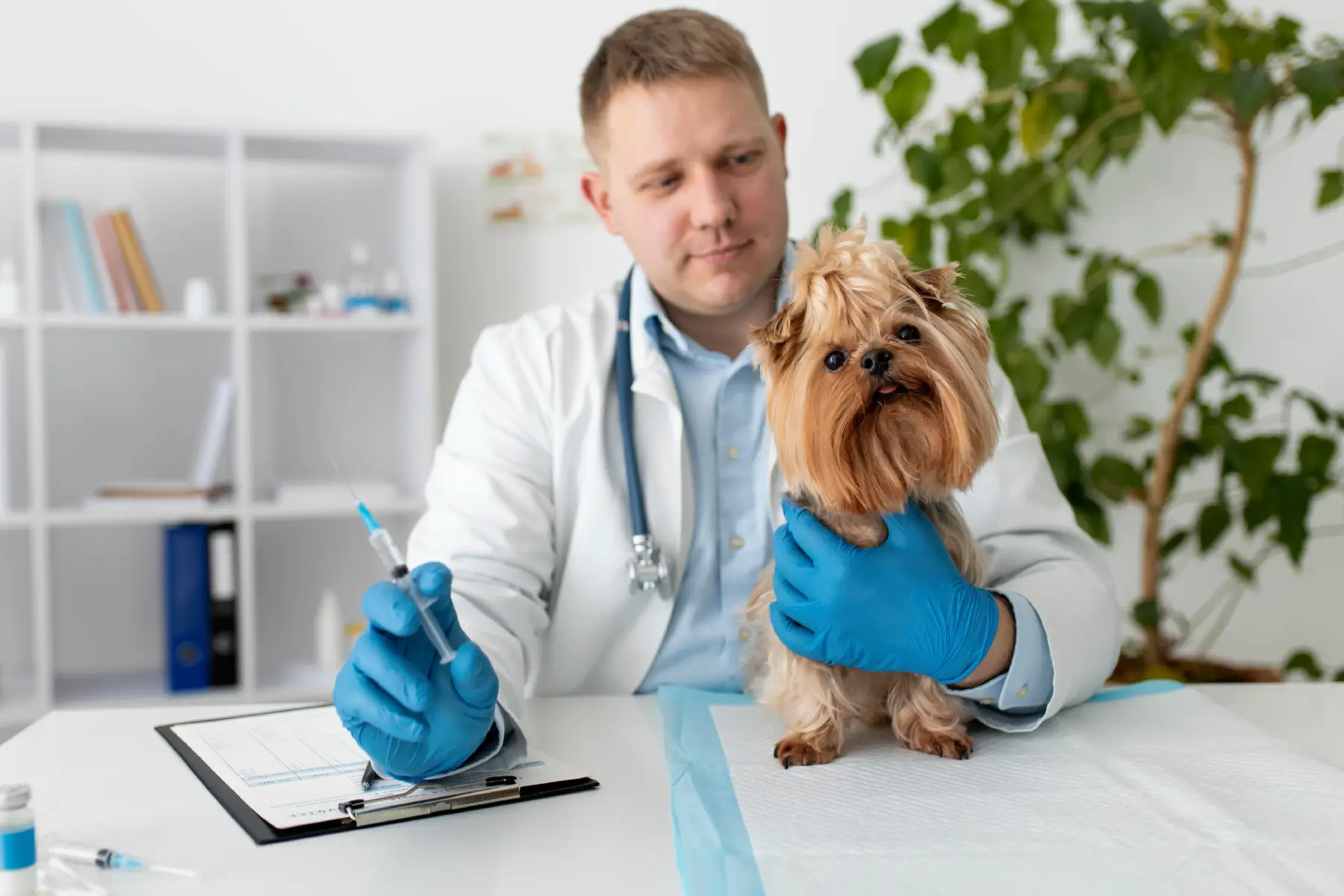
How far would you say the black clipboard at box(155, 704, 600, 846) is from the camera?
100 cm

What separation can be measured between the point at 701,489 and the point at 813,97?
80.5 inches

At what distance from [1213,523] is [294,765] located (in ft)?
7.81

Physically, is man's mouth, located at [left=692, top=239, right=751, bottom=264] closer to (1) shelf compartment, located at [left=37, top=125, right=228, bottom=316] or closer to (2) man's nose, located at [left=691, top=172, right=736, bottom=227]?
(2) man's nose, located at [left=691, top=172, right=736, bottom=227]

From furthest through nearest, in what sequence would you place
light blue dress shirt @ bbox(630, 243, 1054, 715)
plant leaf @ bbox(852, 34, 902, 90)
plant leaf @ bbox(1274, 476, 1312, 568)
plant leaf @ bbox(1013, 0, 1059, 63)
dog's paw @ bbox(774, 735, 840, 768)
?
plant leaf @ bbox(1274, 476, 1312, 568)
plant leaf @ bbox(852, 34, 902, 90)
plant leaf @ bbox(1013, 0, 1059, 63)
light blue dress shirt @ bbox(630, 243, 1054, 715)
dog's paw @ bbox(774, 735, 840, 768)

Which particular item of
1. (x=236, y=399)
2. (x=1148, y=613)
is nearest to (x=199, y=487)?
(x=236, y=399)

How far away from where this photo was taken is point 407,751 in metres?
1.10

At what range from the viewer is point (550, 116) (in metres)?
3.26

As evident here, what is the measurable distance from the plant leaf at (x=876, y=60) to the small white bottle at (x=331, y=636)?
6.25 ft

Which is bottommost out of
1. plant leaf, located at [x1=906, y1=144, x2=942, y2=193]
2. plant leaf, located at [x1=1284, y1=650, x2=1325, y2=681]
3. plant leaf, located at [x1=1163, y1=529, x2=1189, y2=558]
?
plant leaf, located at [x1=1284, y1=650, x2=1325, y2=681]

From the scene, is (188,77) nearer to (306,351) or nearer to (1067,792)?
(306,351)

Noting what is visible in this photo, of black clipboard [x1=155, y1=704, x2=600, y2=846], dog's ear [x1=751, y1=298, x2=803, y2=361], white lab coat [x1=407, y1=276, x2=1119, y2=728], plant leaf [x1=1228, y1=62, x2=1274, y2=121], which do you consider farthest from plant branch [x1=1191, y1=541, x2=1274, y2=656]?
black clipboard [x1=155, y1=704, x2=600, y2=846]

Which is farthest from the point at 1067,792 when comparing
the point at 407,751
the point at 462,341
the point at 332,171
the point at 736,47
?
the point at 332,171

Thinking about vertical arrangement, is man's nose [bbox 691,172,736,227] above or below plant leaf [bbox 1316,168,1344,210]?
below

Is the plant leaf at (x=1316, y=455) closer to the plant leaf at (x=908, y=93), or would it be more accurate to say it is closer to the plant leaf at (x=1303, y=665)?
the plant leaf at (x=1303, y=665)
